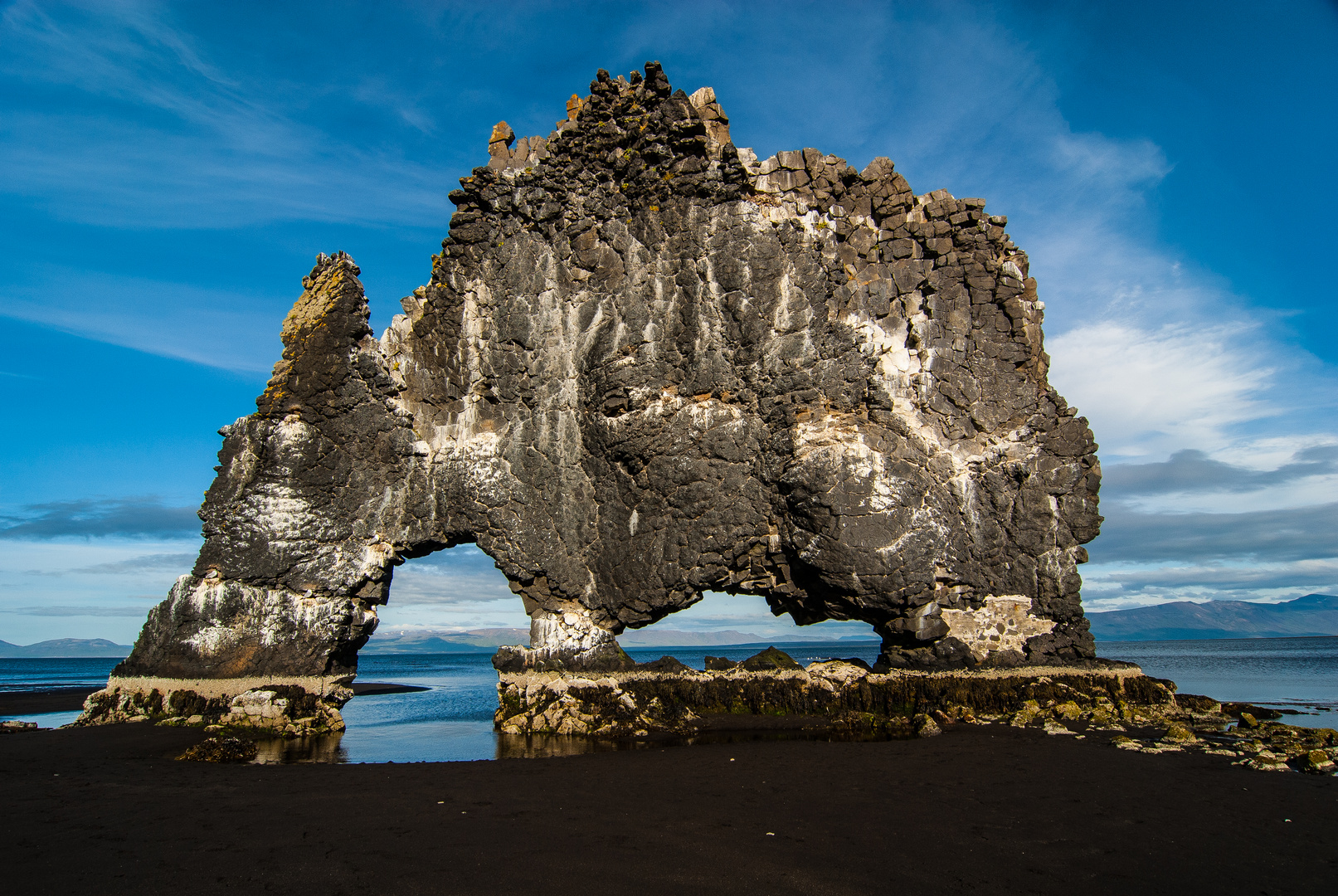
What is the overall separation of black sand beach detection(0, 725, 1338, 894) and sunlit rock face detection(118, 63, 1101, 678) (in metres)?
4.72

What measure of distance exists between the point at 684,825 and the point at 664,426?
32.8 ft

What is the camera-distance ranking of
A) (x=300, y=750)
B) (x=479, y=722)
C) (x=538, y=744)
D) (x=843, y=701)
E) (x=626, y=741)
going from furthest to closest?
(x=479, y=722)
(x=843, y=701)
(x=626, y=741)
(x=538, y=744)
(x=300, y=750)

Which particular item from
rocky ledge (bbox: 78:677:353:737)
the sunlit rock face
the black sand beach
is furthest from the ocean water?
the sunlit rock face

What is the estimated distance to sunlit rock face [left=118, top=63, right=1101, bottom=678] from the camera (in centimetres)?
1605

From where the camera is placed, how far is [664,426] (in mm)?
16750

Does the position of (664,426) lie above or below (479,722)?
above

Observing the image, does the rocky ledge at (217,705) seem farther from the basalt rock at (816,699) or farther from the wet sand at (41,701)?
the wet sand at (41,701)

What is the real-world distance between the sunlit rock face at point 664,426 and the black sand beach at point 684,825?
15.5 ft

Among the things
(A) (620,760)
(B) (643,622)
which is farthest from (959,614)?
(A) (620,760)

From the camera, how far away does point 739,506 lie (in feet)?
54.3

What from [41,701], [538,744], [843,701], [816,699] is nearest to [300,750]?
[538,744]

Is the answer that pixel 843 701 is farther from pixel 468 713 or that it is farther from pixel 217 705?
pixel 217 705

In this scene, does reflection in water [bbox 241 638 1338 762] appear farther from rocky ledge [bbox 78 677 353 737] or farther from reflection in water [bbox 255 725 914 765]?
rocky ledge [bbox 78 677 353 737]

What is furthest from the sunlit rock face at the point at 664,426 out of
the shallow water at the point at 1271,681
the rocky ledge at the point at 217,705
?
the shallow water at the point at 1271,681
